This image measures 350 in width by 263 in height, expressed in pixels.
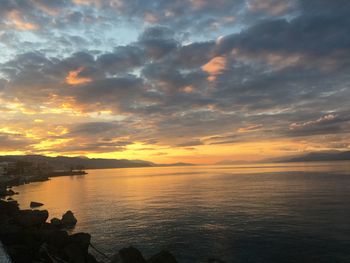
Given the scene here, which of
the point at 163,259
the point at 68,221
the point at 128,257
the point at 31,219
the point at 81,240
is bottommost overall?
the point at 163,259

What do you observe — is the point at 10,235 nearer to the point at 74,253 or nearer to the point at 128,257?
the point at 74,253

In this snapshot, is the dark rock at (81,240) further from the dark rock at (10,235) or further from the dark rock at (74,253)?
the dark rock at (10,235)

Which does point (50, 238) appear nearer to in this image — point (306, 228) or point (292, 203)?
point (306, 228)

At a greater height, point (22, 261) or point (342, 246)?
point (22, 261)

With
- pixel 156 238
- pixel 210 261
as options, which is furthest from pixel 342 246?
pixel 156 238

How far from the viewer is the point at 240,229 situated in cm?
4950

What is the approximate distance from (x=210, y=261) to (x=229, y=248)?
5.11 m

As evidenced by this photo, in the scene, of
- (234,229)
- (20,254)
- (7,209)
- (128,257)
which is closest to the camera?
(20,254)

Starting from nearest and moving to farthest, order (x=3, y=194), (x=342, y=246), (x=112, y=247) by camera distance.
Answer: (x=342, y=246) → (x=112, y=247) → (x=3, y=194)

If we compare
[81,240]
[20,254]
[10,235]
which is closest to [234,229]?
[81,240]

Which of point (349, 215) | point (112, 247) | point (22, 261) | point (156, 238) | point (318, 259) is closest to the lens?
point (22, 261)

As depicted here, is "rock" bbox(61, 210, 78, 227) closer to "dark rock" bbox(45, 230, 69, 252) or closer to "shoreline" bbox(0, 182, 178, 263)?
"shoreline" bbox(0, 182, 178, 263)

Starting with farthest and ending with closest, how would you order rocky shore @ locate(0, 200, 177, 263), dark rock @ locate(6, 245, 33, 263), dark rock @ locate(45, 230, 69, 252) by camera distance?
dark rock @ locate(45, 230, 69, 252) < rocky shore @ locate(0, 200, 177, 263) < dark rock @ locate(6, 245, 33, 263)

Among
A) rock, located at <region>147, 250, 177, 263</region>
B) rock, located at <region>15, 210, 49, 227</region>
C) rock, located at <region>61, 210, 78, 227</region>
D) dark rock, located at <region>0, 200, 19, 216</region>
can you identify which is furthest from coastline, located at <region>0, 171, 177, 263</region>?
dark rock, located at <region>0, 200, 19, 216</region>
